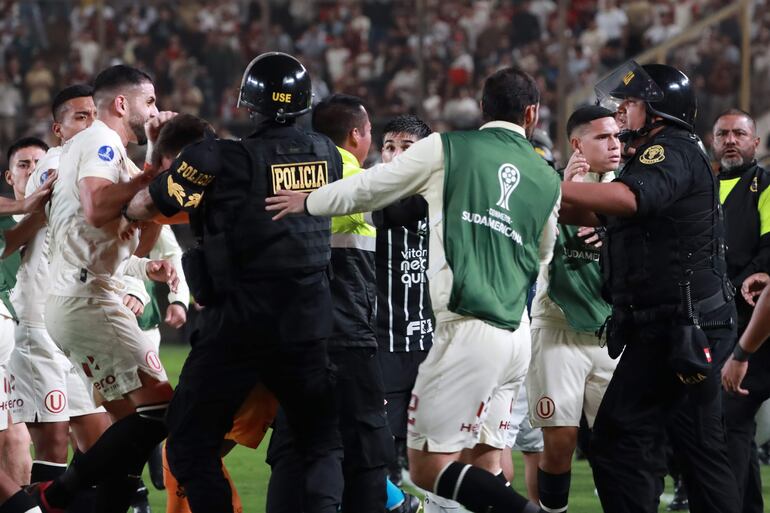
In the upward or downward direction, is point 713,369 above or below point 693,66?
below

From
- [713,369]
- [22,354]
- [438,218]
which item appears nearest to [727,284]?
[713,369]

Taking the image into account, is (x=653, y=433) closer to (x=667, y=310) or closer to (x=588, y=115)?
(x=667, y=310)

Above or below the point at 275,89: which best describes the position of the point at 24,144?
below

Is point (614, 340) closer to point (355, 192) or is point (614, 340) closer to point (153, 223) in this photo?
point (355, 192)

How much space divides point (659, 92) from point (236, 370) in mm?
2267

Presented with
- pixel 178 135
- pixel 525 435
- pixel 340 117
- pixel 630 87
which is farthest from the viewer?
pixel 525 435

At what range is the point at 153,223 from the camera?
19.7 feet

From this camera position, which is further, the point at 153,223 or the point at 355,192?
the point at 153,223

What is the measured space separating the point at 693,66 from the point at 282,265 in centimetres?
1182

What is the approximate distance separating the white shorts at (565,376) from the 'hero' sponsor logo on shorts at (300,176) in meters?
1.96

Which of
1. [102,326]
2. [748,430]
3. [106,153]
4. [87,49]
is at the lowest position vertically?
[748,430]

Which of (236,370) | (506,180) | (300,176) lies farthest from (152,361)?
(506,180)

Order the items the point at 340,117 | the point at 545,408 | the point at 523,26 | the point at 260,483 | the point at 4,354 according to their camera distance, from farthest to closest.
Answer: the point at 523,26 < the point at 260,483 < the point at 545,408 < the point at 4,354 < the point at 340,117

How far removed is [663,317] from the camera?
5457 mm
